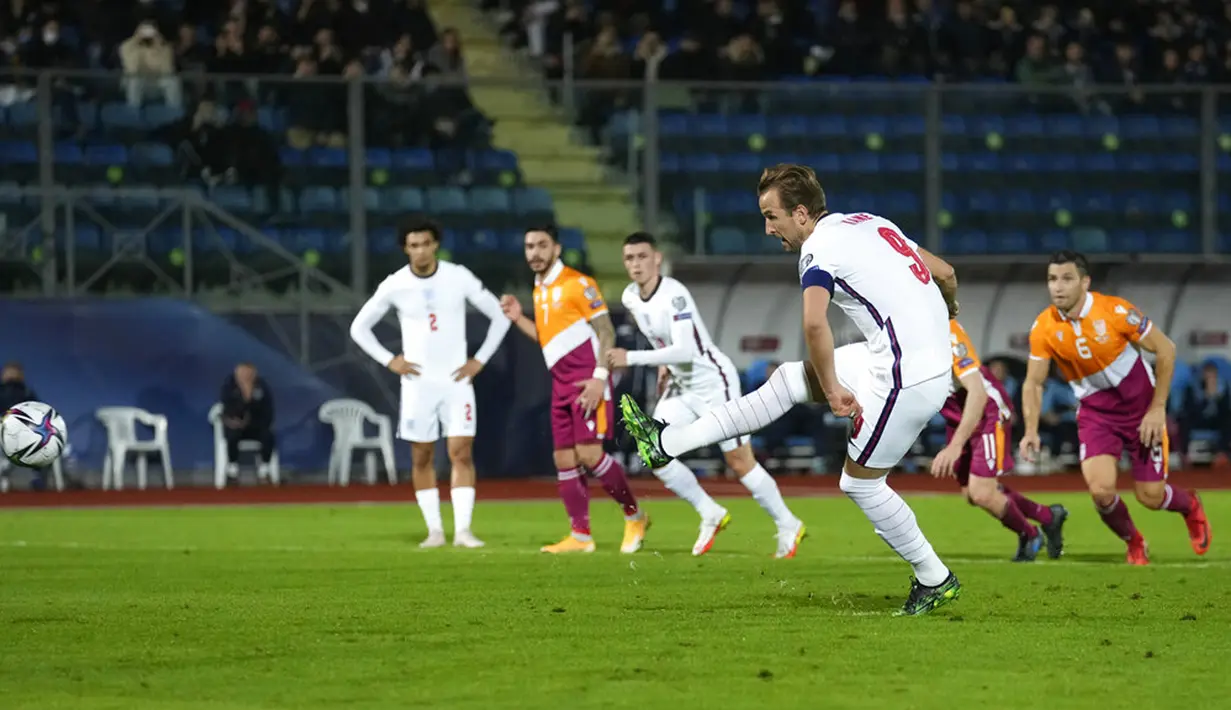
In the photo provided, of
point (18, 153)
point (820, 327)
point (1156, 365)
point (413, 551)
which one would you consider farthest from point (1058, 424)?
point (820, 327)

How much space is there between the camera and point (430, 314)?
47.9ft

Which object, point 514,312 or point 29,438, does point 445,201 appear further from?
point 29,438

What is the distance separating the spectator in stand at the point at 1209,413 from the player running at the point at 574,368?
13.1m

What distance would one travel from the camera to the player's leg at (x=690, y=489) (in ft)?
44.1

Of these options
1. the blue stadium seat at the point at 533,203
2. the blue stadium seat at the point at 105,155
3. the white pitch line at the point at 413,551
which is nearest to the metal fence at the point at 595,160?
the blue stadium seat at the point at 105,155

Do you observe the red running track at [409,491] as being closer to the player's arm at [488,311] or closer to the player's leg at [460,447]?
the player's arm at [488,311]

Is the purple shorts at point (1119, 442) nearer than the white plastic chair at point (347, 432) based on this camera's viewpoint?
Yes

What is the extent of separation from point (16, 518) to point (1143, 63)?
58.7ft

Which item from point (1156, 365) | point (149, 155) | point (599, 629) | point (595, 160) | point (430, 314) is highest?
point (149, 155)

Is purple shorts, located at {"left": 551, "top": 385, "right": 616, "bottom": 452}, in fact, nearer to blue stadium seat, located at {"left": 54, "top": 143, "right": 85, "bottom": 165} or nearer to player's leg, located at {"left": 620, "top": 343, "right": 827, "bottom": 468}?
player's leg, located at {"left": 620, "top": 343, "right": 827, "bottom": 468}

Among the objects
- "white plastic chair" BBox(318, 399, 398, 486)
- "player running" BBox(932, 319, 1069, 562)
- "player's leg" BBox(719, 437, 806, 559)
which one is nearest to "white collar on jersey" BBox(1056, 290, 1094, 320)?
"player running" BBox(932, 319, 1069, 562)

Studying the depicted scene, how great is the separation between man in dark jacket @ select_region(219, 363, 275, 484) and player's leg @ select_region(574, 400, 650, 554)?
9.86 meters

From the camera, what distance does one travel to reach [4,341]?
22.8 meters

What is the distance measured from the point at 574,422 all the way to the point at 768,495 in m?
1.63
